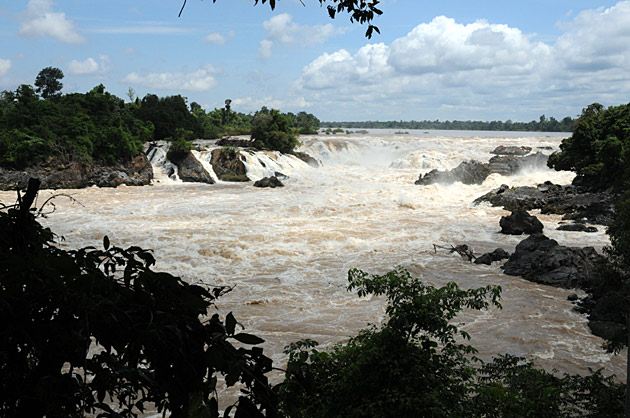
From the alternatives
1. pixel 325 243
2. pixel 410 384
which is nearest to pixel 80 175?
pixel 325 243

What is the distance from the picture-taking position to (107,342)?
1343mm

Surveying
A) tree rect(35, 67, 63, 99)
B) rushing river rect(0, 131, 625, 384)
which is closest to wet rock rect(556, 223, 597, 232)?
rushing river rect(0, 131, 625, 384)

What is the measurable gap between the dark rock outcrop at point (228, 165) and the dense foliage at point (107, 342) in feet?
100

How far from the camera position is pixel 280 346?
8.91 metres

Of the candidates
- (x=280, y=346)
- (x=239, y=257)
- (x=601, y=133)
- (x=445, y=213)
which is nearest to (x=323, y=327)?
(x=280, y=346)

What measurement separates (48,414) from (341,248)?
1476 cm

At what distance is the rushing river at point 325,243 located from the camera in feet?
32.2

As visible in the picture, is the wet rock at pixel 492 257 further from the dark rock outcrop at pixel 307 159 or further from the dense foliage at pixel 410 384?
the dark rock outcrop at pixel 307 159

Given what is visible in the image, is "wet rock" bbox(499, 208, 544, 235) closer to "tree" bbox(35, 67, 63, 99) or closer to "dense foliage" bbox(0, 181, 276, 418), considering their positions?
"dense foliage" bbox(0, 181, 276, 418)

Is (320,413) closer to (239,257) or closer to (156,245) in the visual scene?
(239,257)

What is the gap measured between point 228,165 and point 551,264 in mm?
23530

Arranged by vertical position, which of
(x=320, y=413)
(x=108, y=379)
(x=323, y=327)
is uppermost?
(x=108, y=379)

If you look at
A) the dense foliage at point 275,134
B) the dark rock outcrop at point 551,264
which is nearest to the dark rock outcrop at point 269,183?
the dense foliage at point 275,134

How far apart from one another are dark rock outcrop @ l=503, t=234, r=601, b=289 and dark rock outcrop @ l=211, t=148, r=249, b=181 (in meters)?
20.9
